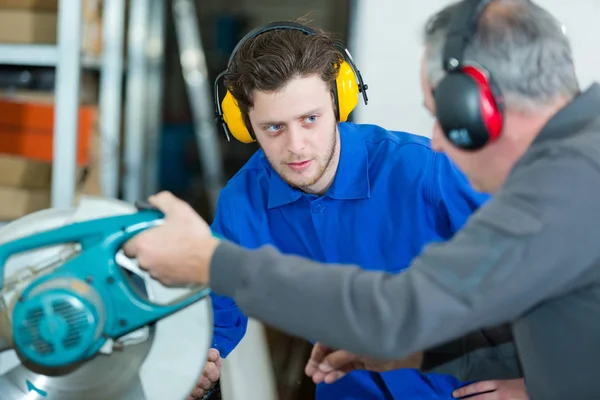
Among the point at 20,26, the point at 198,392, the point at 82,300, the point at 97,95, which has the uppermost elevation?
the point at 20,26

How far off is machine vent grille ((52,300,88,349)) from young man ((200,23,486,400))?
46 centimetres

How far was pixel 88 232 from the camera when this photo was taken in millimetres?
963

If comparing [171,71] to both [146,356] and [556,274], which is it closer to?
[146,356]

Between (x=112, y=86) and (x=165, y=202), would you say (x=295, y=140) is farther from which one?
(x=112, y=86)

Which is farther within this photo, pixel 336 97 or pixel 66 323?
pixel 336 97

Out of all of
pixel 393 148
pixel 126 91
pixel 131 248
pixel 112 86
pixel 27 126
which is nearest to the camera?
pixel 131 248

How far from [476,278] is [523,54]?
25 centimetres

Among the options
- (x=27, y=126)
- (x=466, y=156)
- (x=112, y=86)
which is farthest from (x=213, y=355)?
(x=112, y=86)

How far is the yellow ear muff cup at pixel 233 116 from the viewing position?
1.41 m

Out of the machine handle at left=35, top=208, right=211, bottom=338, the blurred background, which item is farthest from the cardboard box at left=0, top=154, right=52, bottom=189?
the machine handle at left=35, top=208, right=211, bottom=338

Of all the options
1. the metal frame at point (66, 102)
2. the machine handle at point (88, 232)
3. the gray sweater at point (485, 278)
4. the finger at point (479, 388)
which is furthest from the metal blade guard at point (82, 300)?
the metal frame at point (66, 102)

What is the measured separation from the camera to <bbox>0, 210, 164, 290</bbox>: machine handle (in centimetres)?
95

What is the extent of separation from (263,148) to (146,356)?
0.52m

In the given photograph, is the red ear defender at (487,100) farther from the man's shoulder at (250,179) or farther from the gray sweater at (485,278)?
the man's shoulder at (250,179)
